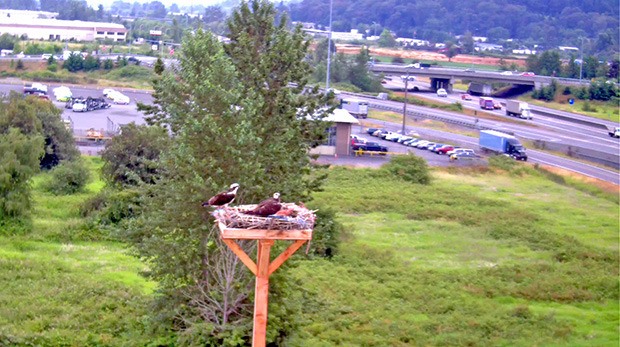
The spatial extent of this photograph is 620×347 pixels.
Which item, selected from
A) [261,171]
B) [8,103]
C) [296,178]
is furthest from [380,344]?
[8,103]

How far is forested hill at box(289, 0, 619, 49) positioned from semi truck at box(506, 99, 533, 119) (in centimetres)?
7605

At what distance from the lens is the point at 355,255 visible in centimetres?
2450

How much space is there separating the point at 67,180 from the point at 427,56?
84352 mm

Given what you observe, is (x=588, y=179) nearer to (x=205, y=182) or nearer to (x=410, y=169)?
(x=410, y=169)

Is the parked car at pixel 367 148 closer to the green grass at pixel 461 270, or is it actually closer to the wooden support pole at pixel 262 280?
the green grass at pixel 461 270

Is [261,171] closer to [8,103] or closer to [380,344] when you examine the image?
[380,344]

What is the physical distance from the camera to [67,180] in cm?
3127

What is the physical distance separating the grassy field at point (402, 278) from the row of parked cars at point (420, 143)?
429 inches

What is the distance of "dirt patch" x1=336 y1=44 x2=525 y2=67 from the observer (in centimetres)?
10462

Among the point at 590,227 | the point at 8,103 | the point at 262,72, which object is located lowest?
the point at 590,227

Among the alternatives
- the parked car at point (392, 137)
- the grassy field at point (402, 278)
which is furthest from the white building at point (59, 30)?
the grassy field at point (402, 278)

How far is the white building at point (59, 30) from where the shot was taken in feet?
293

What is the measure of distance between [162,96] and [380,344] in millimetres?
5924

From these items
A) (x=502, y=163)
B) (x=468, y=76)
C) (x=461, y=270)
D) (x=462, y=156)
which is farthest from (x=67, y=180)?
(x=468, y=76)
